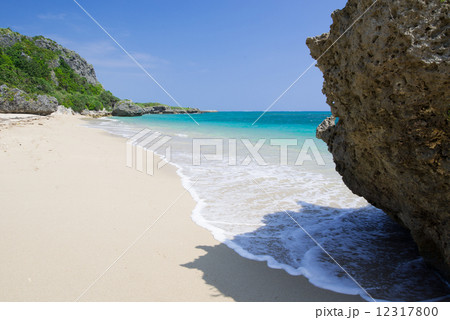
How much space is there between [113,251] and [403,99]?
390 cm

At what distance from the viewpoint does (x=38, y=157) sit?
8250 millimetres

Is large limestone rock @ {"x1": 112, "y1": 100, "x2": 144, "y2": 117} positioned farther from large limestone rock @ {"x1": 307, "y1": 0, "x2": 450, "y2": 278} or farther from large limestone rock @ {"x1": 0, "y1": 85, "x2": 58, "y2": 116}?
large limestone rock @ {"x1": 307, "y1": 0, "x2": 450, "y2": 278}

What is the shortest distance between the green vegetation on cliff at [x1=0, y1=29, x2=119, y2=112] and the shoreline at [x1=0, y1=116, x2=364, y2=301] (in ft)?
143

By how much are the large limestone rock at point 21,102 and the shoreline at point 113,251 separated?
3160 centimetres

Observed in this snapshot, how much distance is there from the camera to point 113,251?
12.6 ft

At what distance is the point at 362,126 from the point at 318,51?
1289 mm

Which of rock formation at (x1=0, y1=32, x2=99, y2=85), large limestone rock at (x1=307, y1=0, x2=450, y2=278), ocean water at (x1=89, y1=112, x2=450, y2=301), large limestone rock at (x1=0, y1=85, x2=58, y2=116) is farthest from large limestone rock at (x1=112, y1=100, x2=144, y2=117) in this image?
large limestone rock at (x1=307, y1=0, x2=450, y2=278)

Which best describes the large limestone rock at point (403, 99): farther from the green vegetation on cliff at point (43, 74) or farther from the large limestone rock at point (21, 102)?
the green vegetation on cliff at point (43, 74)

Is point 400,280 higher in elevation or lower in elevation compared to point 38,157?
lower

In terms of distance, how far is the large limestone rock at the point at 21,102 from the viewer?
31250 mm

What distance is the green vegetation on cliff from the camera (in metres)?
45.6

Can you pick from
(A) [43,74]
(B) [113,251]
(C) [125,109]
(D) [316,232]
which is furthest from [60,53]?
(D) [316,232]
